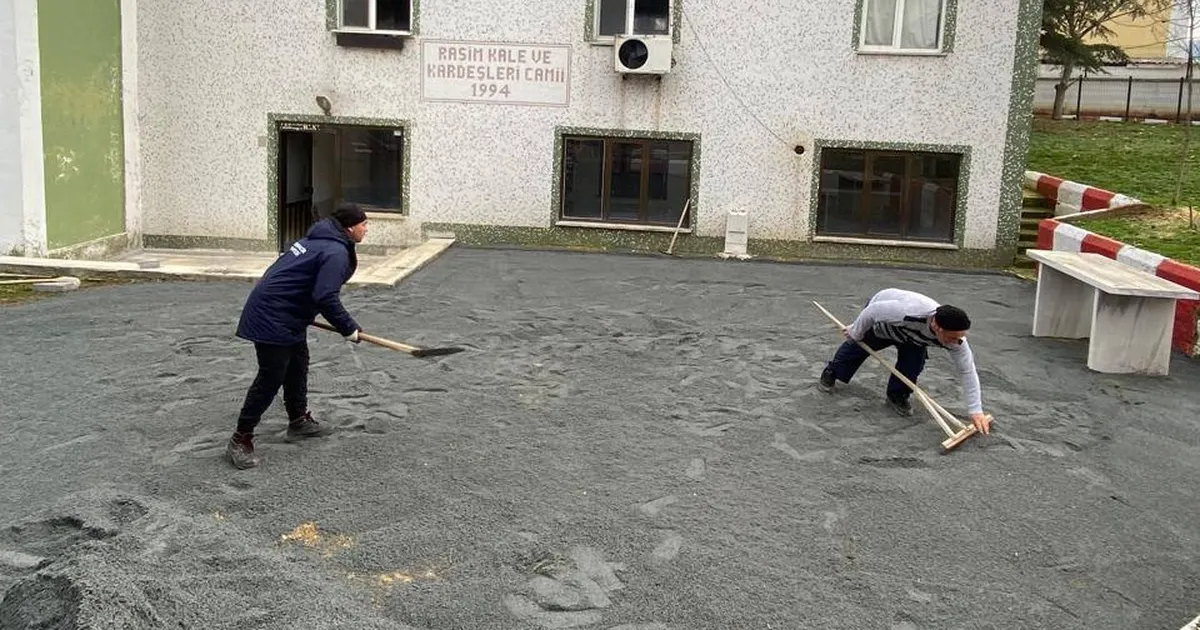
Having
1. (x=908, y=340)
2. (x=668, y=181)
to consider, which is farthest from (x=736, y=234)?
(x=908, y=340)

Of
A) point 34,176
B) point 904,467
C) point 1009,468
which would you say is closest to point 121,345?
point 34,176

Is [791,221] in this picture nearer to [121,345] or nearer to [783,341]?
[783,341]

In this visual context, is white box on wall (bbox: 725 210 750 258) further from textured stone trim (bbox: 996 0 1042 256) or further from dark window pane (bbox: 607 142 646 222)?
textured stone trim (bbox: 996 0 1042 256)

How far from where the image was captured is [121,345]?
9031mm

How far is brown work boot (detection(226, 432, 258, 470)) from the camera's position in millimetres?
6160

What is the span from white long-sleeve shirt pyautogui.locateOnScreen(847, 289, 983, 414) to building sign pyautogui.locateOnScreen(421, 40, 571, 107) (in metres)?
9.03

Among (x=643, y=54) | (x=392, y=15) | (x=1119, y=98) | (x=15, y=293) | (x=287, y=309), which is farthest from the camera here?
(x=1119, y=98)

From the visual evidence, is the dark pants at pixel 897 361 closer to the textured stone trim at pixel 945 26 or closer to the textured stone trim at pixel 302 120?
the textured stone trim at pixel 945 26

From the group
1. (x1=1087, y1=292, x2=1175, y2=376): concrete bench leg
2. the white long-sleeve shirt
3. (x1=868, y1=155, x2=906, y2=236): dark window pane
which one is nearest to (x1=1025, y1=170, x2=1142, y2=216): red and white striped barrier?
(x1=868, y1=155, x2=906, y2=236): dark window pane

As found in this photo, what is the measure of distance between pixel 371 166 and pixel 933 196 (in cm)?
853

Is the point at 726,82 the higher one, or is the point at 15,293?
the point at 726,82

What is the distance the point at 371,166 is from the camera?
16297mm

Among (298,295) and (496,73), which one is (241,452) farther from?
(496,73)

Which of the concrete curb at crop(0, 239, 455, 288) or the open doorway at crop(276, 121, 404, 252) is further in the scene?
the open doorway at crop(276, 121, 404, 252)
